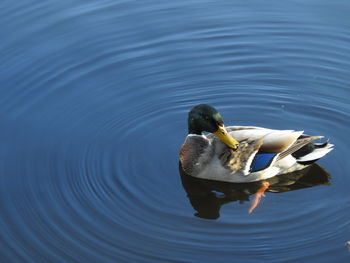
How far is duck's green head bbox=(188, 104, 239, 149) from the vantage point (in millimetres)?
7969

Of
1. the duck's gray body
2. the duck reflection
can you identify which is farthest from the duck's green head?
the duck reflection

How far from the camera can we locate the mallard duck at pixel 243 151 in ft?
26.2

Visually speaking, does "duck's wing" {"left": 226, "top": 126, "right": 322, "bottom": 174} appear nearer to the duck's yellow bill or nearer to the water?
the duck's yellow bill

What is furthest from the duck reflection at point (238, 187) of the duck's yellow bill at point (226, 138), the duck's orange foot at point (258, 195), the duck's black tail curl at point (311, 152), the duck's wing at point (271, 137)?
the duck's yellow bill at point (226, 138)

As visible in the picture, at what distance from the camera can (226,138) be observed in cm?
796

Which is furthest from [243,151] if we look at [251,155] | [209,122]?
[209,122]

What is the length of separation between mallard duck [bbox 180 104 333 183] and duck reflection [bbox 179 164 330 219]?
7 cm

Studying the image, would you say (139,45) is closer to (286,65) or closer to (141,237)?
(286,65)

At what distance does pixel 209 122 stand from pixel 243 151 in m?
0.54

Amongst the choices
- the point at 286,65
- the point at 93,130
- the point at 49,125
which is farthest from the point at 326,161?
the point at 49,125

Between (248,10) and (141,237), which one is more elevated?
(248,10)

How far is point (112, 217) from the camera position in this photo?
7.57 metres

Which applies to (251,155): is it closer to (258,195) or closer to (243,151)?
(243,151)

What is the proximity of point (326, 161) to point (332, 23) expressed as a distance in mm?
3580
